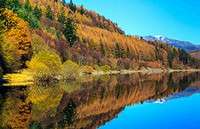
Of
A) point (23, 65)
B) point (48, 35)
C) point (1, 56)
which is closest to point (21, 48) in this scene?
point (23, 65)

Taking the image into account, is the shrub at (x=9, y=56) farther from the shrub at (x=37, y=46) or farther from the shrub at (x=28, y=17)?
the shrub at (x=28, y=17)

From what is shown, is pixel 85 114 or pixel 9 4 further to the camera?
pixel 9 4

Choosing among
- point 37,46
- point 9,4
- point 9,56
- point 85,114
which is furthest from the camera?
point 9,4

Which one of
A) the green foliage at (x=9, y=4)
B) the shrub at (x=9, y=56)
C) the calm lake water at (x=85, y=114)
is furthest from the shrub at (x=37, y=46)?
the calm lake water at (x=85, y=114)

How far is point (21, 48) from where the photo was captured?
12212 centimetres

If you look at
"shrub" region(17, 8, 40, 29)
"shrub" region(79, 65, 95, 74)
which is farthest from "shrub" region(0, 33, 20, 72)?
"shrub" region(79, 65, 95, 74)

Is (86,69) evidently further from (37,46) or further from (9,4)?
(9,4)

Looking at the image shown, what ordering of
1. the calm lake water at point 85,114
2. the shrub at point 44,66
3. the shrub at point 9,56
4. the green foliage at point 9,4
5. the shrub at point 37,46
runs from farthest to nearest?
1. the green foliage at point 9,4
2. the shrub at point 37,46
3. the shrub at point 44,66
4. the shrub at point 9,56
5. the calm lake water at point 85,114

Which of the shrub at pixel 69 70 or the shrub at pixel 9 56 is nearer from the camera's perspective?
the shrub at pixel 9 56

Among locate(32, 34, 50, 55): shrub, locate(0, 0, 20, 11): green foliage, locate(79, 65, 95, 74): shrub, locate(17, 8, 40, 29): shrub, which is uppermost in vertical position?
locate(0, 0, 20, 11): green foliage

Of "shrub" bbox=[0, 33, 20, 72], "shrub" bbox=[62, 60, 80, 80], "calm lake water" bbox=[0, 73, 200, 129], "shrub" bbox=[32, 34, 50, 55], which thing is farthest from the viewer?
"shrub" bbox=[62, 60, 80, 80]

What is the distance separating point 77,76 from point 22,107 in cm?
8921

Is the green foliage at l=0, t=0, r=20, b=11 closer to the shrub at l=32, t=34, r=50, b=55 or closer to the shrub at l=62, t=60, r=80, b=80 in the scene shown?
the shrub at l=32, t=34, r=50, b=55

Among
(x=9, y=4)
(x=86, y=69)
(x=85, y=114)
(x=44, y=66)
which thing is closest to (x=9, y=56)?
(x=44, y=66)
